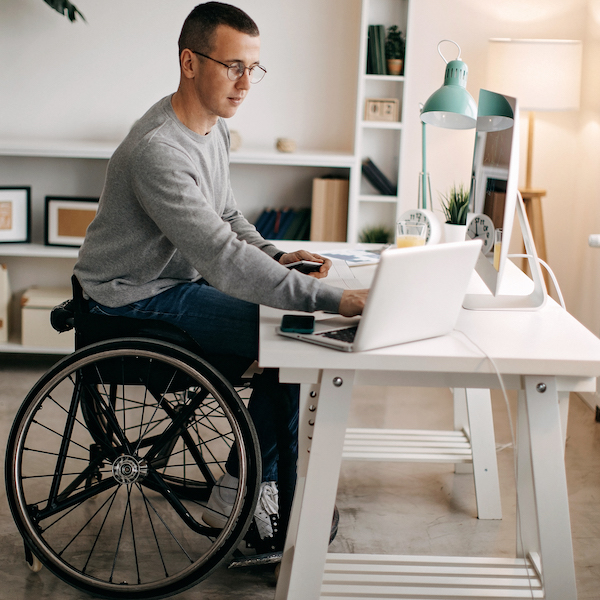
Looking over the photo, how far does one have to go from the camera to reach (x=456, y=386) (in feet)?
4.43

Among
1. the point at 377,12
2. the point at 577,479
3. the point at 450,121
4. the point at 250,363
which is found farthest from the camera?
the point at 377,12

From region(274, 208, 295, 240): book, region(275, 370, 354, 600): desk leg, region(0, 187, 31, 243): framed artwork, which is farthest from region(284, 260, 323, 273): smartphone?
region(0, 187, 31, 243): framed artwork

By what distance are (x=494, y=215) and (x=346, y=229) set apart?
1.69m

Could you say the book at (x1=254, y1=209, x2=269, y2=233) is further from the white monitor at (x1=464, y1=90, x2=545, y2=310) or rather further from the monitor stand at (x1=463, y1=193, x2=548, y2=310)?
the monitor stand at (x1=463, y1=193, x2=548, y2=310)

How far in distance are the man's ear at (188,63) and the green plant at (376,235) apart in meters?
1.77

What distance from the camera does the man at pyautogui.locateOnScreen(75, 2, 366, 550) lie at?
1487mm

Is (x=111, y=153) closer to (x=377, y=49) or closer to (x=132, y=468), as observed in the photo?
(x=377, y=49)

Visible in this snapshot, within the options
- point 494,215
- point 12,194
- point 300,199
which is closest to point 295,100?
point 300,199

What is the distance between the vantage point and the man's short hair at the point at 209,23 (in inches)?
63.2

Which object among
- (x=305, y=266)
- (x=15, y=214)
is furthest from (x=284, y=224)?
(x=305, y=266)

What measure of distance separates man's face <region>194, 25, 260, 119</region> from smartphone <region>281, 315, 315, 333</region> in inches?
22.4

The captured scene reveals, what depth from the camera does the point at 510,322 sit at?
1515 mm

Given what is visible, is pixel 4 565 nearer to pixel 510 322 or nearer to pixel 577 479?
pixel 510 322

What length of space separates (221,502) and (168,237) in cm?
71
